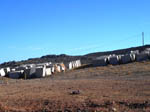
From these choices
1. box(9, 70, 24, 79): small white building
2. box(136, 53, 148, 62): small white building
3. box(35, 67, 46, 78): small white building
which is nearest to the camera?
box(35, 67, 46, 78): small white building

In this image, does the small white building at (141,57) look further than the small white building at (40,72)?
Yes

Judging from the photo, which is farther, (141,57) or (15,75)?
(141,57)

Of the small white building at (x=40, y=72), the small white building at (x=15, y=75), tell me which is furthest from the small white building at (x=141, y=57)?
the small white building at (x=15, y=75)

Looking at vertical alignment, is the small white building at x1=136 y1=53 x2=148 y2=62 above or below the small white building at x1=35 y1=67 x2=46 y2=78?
above

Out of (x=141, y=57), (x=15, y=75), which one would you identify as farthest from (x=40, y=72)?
(x=141, y=57)

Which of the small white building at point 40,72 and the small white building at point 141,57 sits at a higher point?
the small white building at point 141,57

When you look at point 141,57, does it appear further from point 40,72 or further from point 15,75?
point 15,75

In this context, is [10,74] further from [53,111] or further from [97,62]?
[53,111]

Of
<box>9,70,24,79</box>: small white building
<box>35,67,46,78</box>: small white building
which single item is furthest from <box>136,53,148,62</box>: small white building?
<box>9,70,24,79</box>: small white building

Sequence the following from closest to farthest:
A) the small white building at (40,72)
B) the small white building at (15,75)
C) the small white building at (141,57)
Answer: the small white building at (40,72)
the small white building at (15,75)
the small white building at (141,57)

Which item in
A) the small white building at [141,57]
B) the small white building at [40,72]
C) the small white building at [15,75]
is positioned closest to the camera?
the small white building at [40,72]

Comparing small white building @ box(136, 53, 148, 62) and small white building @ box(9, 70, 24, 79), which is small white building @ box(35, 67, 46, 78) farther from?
small white building @ box(136, 53, 148, 62)

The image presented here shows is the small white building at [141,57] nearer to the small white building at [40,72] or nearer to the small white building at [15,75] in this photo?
the small white building at [40,72]

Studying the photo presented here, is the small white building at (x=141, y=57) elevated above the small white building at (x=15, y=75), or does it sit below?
above
